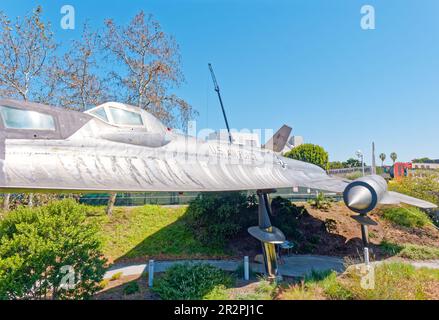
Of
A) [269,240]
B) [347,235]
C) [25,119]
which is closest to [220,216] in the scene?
[269,240]

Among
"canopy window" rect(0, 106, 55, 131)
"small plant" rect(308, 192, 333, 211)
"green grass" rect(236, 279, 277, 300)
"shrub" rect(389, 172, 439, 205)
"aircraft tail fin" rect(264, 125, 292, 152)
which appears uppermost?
"aircraft tail fin" rect(264, 125, 292, 152)

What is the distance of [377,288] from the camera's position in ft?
19.4

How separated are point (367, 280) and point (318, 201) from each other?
464 inches

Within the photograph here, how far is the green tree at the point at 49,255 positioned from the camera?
6047 millimetres

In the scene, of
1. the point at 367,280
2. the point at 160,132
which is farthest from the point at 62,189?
the point at 367,280

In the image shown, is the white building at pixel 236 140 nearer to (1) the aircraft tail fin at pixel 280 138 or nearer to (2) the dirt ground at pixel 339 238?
(1) the aircraft tail fin at pixel 280 138

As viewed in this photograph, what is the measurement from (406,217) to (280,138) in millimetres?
9694

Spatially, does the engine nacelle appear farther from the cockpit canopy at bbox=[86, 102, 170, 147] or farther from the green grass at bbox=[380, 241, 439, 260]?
the green grass at bbox=[380, 241, 439, 260]

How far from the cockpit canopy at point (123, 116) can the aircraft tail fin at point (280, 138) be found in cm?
1244

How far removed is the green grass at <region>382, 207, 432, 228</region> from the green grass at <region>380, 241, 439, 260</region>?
9.32 feet

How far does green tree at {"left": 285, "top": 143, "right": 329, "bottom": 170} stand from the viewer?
47656mm

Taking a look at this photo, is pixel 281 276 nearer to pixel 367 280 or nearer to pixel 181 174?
pixel 367 280

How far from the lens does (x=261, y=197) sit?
8.95m

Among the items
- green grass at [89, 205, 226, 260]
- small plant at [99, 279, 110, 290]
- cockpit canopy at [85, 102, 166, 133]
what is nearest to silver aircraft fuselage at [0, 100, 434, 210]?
cockpit canopy at [85, 102, 166, 133]
